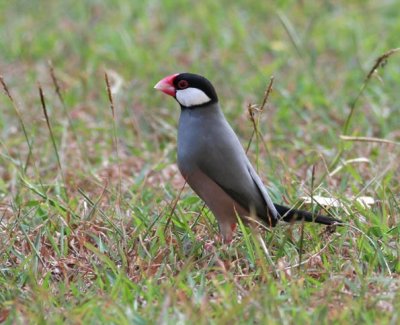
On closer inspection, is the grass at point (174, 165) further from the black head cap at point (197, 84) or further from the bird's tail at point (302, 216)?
the black head cap at point (197, 84)

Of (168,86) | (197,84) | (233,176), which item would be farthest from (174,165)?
(233,176)

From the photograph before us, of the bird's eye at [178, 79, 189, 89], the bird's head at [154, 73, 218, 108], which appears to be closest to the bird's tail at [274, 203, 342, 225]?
the bird's head at [154, 73, 218, 108]

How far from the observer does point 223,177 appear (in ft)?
13.1

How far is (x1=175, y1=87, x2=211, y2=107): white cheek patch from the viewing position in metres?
4.13

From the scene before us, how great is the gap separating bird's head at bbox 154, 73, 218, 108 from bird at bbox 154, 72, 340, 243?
58mm

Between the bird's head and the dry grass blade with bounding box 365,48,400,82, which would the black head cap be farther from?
the dry grass blade with bounding box 365,48,400,82

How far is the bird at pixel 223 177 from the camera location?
3.99 meters

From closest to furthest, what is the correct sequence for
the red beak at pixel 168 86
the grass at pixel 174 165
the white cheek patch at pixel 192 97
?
the grass at pixel 174 165
the white cheek patch at pixel 192 97
the red beak at pixel 168 86

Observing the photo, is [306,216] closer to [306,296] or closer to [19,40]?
[306,296]

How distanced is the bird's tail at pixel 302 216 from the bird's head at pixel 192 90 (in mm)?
567

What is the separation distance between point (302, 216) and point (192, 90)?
28.9 inches

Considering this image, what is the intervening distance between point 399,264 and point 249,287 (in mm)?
624

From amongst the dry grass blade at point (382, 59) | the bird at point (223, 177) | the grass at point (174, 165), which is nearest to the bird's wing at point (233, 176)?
the bird at point (223, 177)

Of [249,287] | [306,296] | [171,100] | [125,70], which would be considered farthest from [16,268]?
[125,70]
